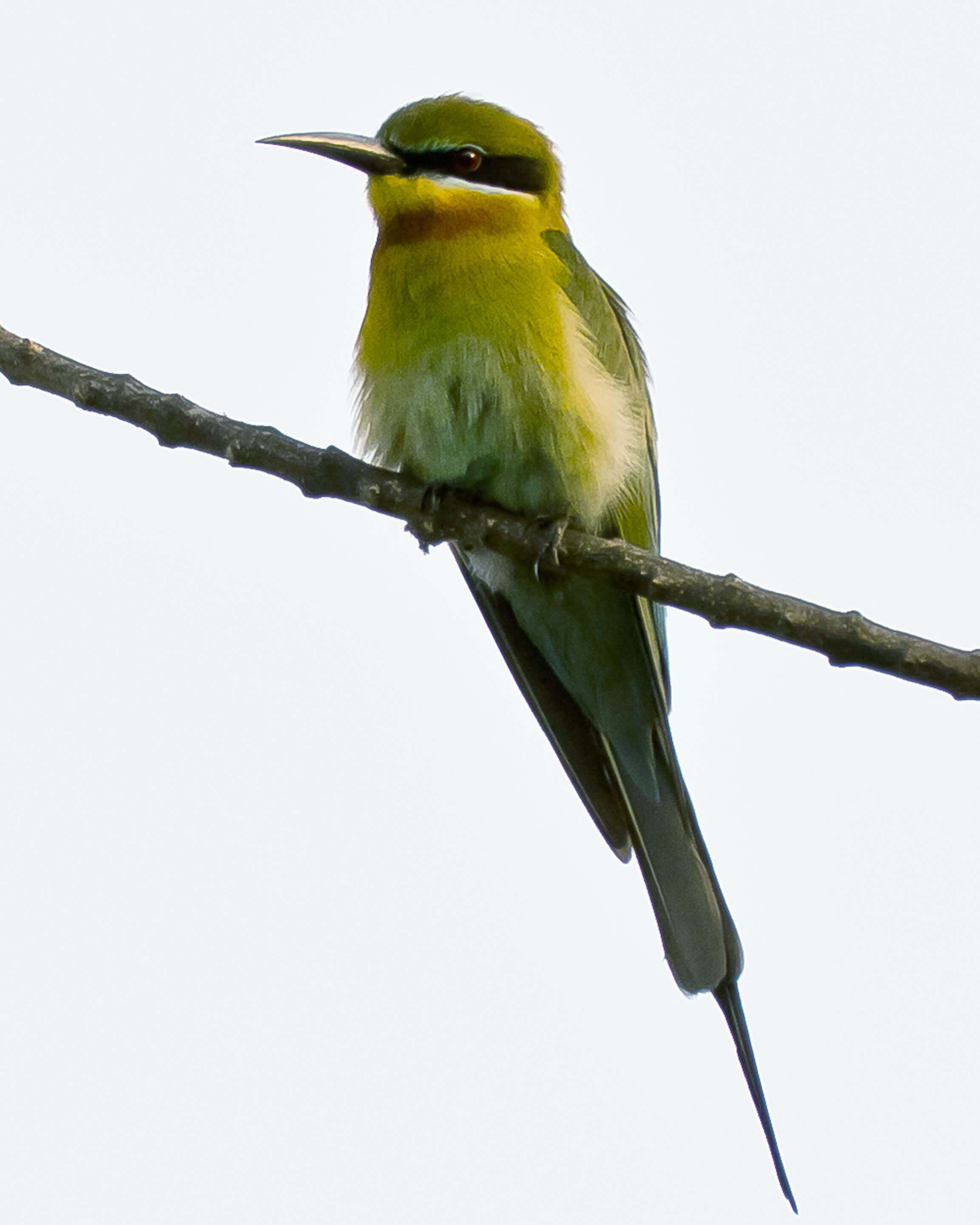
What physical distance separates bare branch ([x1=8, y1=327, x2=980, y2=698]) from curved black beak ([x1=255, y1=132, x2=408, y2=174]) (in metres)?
0.79

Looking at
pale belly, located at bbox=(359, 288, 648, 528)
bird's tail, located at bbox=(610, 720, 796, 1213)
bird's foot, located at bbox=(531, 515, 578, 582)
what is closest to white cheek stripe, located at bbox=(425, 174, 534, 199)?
pale belly, located at bbox=(359, 288, 648, 528)

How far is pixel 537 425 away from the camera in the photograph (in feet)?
10.0

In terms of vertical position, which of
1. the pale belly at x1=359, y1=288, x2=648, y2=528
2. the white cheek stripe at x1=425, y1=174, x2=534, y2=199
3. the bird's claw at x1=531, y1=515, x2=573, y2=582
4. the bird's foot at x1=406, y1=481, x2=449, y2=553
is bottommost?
the bird's claw at x1=531, y1=515, x2=573, y2=582

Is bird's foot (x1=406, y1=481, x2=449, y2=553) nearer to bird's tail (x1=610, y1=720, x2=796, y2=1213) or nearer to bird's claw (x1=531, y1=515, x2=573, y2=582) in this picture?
bird's claw (x1=531, y1=515, x2=573, y2=582)

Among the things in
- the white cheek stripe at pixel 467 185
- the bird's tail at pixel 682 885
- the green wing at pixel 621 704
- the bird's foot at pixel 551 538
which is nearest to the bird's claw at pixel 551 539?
the bird's foot at pixel 551 538

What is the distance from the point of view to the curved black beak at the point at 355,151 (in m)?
3.25

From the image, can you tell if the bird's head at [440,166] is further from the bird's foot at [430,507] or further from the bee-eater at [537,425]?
the bird's foot at [430,507]

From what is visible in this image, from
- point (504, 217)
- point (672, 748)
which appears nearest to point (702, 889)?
point (672, 748)

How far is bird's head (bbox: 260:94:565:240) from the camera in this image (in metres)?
3.25

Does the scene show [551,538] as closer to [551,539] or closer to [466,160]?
[551,539]

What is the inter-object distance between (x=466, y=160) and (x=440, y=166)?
0.22 ft

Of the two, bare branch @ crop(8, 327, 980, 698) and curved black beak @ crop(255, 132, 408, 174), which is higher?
A: curved black beak @ crop(255, 132, 408, 174)

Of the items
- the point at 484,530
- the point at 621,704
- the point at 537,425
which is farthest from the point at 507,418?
the point at 621,704

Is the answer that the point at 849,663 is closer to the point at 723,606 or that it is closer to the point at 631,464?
the point at 723,606
